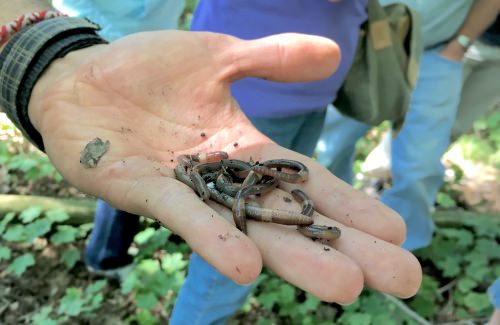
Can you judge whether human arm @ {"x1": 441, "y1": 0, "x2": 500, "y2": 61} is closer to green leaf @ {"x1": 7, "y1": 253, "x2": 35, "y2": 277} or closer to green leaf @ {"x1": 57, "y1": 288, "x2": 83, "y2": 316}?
green leaf @ {"x1": 57, "y1": 288, "x2": 83, "y2": 316}

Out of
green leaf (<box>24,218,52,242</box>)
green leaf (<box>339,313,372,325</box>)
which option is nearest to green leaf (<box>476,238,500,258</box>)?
green leaf (<box>339,313,372,325</box>)

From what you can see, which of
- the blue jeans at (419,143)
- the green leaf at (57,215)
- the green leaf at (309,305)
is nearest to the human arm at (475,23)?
the blue jeans at (419,143)

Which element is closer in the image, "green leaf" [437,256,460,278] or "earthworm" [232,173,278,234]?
"earthworm" [232,173,278,234]

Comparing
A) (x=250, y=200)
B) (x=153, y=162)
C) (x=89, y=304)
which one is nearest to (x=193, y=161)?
(x=153, y=162)

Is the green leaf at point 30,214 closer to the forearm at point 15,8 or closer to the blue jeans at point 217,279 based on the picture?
the blue jeans at point 217,279

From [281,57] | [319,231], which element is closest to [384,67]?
[281,57]
